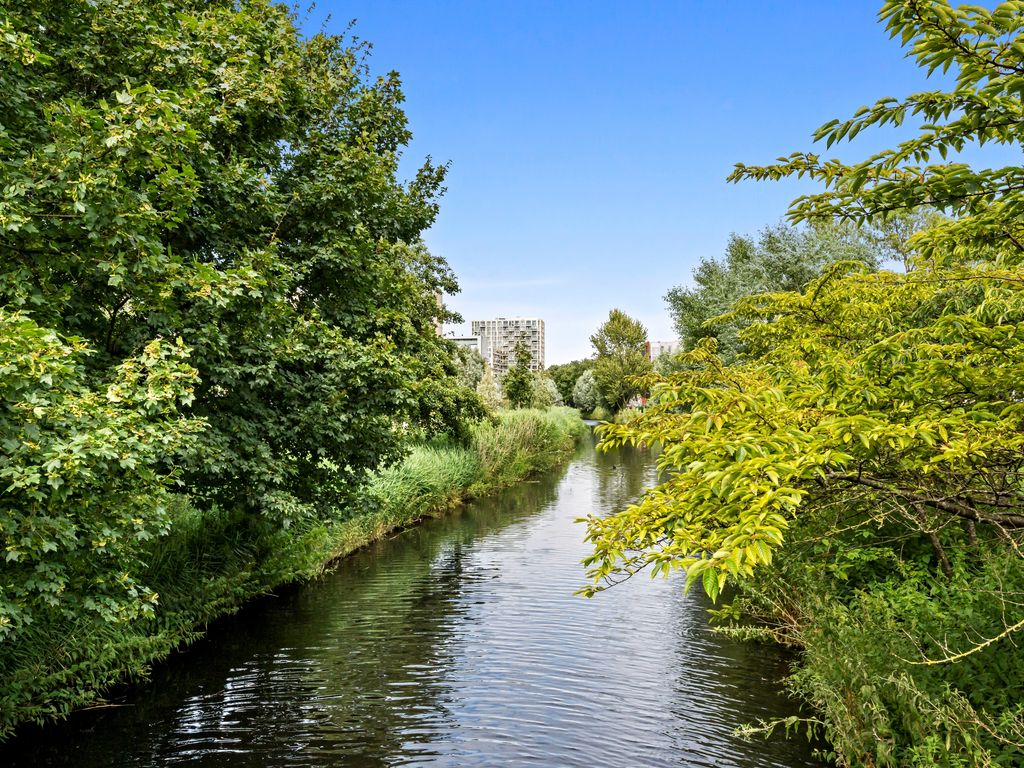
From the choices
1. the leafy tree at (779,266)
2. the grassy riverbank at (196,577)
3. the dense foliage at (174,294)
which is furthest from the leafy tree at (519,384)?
the dense foliage at (174,294)

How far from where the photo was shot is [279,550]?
43.8 feet

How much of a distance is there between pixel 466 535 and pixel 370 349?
9.46 metres

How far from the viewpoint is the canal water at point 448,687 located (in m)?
7.57

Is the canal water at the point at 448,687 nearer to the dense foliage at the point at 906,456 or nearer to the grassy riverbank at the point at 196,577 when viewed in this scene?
the grassy riverbank at the point at 196,577

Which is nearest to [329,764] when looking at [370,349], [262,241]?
[370,349]

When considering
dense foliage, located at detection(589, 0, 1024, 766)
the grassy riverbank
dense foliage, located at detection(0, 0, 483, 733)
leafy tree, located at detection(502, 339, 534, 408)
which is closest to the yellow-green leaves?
dense foliage, located at detection(589, 0, 1024, 766)

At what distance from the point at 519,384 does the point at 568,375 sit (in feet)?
220

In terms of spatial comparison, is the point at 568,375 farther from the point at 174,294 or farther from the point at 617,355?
the point at 174,294

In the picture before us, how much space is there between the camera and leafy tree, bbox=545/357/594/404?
107 meters

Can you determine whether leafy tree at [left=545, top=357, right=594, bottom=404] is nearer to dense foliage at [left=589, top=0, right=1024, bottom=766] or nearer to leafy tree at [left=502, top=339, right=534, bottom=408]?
leafy tree at [left=502, top=339, right=534, bottom=408]

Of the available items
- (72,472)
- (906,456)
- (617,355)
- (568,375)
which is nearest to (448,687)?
(72,472)

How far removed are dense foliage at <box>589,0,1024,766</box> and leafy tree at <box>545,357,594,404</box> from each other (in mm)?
96471

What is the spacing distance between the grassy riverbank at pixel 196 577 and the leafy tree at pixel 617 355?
163 feet

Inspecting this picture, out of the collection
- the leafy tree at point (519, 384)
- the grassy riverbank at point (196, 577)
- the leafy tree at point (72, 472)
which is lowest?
the grassy riverbank at point (196, 577)
